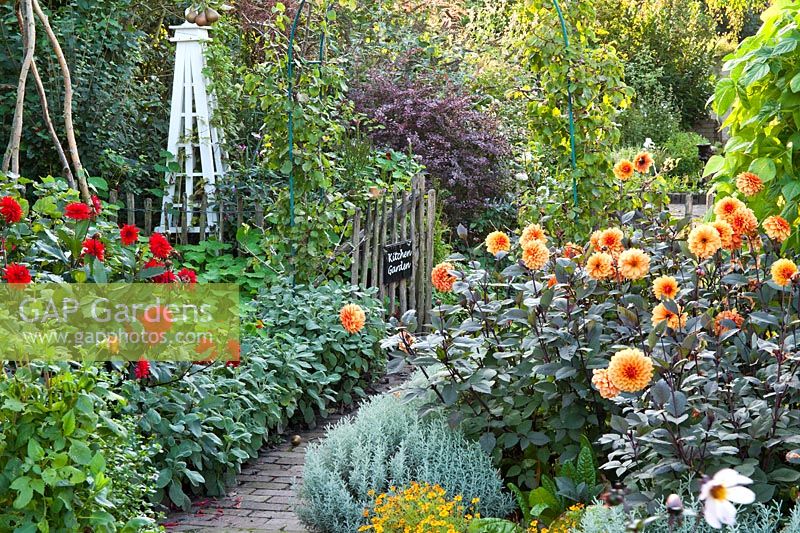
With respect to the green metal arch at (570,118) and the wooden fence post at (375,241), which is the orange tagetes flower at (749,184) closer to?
the green metal arch at (570,118)

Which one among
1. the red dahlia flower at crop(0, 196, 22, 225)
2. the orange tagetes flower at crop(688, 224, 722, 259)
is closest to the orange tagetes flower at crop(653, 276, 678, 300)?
the orange tagetes flower at crop(688, 224, 722, 259)

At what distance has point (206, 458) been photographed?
13.1 feet

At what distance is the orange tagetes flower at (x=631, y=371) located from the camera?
244 cm

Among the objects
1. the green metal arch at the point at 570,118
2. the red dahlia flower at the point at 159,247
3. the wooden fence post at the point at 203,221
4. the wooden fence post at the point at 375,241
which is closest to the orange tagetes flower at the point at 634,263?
the red dahlia flower at the point at 159,247

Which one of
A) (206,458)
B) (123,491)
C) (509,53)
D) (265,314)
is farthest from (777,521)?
(509,53)

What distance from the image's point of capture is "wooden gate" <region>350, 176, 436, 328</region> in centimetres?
615

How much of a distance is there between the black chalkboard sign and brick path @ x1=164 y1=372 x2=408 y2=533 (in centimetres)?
182

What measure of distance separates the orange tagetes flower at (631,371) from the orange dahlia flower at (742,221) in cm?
95

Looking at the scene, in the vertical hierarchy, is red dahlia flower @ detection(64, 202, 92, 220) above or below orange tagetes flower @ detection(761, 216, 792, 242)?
below

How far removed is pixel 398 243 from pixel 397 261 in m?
0.12

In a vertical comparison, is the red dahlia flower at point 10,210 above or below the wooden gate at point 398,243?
above

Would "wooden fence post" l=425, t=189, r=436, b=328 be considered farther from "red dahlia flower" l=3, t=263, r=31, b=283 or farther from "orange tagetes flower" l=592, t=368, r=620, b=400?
"orange tagetes flower" l=592, t=368, r=620, b=400

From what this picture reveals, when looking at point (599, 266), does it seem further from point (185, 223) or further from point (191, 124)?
point (191, 124)

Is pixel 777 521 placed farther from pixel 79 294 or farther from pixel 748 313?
pixel 79 294
